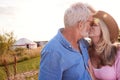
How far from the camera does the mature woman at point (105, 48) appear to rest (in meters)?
4.71

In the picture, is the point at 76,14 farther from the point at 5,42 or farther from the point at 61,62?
the point at 5,42

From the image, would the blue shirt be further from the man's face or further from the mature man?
the man's face

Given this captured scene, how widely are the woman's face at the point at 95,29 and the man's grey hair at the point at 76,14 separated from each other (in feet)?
0.90

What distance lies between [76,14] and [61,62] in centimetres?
55

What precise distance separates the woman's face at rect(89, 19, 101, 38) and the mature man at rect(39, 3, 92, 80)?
0.16 m

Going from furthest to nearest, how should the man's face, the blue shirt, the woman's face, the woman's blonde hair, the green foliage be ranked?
the green foliage < the woman's blonde hair < the woman's face < the man's face < the blue shirt

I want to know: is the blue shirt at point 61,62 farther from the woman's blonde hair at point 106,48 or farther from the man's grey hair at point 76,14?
the woman's blonde hair at point 106,48

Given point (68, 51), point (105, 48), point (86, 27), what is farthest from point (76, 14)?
point (105, 48)

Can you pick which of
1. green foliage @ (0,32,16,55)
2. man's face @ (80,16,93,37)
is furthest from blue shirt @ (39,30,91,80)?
green foliage @ (0,32,16,55)

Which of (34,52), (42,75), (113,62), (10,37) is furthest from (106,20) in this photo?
(34,52)

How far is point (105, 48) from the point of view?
4812mm

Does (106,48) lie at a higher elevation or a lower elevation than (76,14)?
lower

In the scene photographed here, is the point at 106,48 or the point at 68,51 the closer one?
the point at 68,51

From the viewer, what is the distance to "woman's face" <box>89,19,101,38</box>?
4.50 metres
